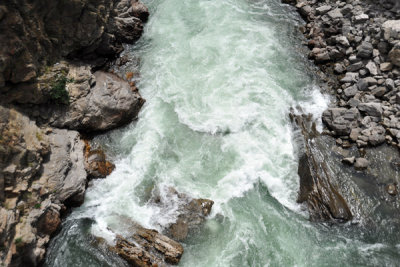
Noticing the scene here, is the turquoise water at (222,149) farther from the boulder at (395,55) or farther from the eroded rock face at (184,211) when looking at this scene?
the boulder at (395,55)

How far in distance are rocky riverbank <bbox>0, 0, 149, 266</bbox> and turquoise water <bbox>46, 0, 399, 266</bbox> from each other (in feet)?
2.44

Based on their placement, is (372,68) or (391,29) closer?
(372,68)

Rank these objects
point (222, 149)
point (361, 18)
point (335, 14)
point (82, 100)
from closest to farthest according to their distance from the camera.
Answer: point (222, 149) → point (82, 100) → point (361, 18) → point (335, 14)

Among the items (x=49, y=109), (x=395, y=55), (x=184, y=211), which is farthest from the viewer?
(x=395, y=55)

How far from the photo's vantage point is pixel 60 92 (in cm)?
1328

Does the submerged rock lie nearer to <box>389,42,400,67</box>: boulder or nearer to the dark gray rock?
the dark gray rock

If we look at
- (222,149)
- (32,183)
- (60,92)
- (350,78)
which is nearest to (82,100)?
(60,92)

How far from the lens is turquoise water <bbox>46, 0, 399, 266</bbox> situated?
1098 cm

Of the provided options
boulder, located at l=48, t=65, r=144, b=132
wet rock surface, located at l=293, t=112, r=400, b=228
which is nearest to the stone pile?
wet rock surface, located at l=293, t=112, r=400, b=228

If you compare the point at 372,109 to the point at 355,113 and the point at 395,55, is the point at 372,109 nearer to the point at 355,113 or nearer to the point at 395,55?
the point at 355,113

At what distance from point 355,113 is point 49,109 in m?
13.2

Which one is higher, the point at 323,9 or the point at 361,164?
the point at 323,9

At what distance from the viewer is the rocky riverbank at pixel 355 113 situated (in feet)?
40.6

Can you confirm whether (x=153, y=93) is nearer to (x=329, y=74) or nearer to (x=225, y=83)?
(x=225, y=83)
